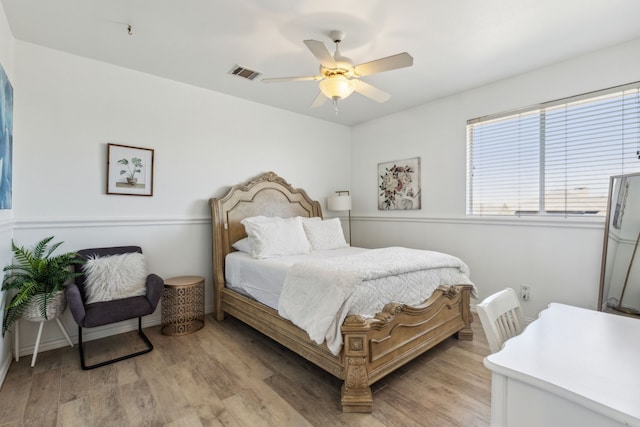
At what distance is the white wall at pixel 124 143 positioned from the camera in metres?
2.55

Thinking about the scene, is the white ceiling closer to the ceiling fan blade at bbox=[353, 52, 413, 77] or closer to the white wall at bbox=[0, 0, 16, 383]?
the white wall at bbox=[0, 0, 16, 383]

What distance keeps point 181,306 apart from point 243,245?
862mm

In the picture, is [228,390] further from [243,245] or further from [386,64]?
[386,64]

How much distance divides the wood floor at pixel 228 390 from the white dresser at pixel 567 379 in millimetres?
961

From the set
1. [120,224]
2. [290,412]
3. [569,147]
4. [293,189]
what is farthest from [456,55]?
[120,224]

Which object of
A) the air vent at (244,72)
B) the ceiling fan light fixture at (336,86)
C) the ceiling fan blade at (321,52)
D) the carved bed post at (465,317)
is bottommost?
the carved bed post at (465,317)

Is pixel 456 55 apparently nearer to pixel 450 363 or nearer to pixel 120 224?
pixel 450 363

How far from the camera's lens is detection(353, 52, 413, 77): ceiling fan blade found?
1972 millimetres

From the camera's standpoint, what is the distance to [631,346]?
1.03 meters

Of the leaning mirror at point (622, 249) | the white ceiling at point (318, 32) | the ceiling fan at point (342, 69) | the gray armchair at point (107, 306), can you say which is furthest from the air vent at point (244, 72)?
the leaning mirror at point (622, 249)

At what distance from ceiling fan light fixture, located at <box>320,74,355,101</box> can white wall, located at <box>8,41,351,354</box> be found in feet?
5.98

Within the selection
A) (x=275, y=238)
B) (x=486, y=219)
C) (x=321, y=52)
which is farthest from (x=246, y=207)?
(x=486, y=219)

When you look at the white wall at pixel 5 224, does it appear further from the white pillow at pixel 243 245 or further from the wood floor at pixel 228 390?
the white pillow at pixel 243 245

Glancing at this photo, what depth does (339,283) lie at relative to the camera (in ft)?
6.37
